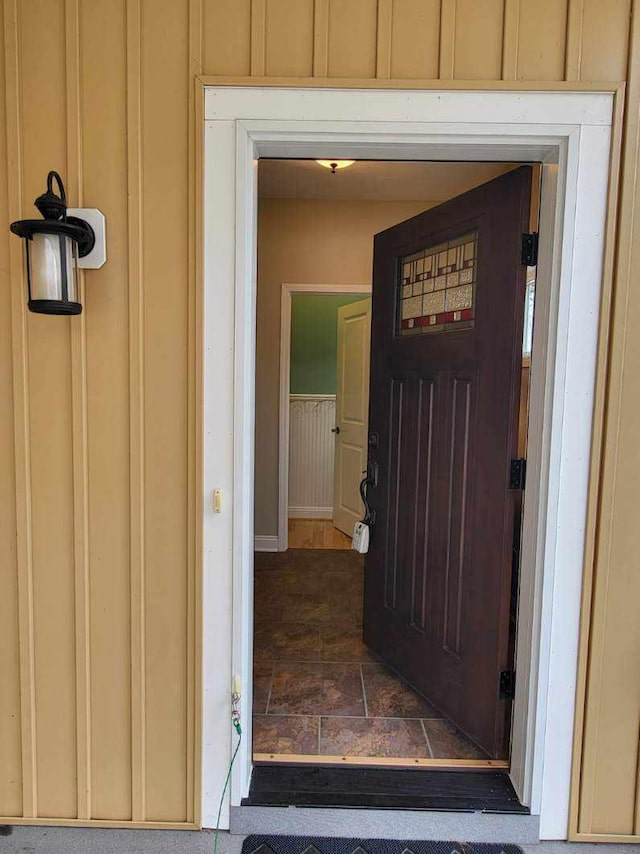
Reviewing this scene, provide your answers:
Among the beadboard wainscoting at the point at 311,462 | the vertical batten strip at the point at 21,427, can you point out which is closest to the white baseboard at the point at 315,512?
the beadboard wainscoting at the point at 311,462

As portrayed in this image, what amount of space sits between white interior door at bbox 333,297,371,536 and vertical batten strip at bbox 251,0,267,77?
2.69 meters

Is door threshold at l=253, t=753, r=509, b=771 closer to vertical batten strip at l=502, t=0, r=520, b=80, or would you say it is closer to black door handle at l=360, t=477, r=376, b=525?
black door handle at l=360, t=477, r=376, b=525

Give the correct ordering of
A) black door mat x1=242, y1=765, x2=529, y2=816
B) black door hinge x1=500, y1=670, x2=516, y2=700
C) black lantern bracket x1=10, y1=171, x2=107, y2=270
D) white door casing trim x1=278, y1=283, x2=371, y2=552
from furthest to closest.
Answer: white door casing trim x1=278, y1=283, x2=371, y2=552 → black door hinge x1=500, y1=670, x2=516, y2=700 → black door mat x1=242, y1=765, x2=529, y2=816 → black lantern bracket x1=10, y1=171, x2=107, y2=270

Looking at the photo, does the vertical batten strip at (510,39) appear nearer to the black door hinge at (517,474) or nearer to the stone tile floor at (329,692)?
→ the black door hinge at (517,474)

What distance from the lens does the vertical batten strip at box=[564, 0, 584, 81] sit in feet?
4.69

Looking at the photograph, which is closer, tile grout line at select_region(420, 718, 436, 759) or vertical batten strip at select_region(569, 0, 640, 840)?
vertical batten strip at select_region(569, 0, 640, 840)

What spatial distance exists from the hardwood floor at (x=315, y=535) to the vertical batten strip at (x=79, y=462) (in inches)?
108

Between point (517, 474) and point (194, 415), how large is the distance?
1.16 metres

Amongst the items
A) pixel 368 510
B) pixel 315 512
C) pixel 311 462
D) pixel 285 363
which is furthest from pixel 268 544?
pixel 368 510

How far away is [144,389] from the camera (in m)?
1.54

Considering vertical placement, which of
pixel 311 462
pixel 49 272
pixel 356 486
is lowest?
pixel 356 486

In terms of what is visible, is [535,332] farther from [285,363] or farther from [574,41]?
[285,363]

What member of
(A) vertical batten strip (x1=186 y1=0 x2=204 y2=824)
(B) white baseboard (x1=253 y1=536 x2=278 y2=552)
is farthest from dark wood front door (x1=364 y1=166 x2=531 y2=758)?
→ (B) white baseboard (x1=253 y1=536 x2=278 y2=552)

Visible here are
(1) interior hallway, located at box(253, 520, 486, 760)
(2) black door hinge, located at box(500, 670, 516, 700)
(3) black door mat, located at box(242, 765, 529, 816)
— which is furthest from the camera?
(1) interior hallway, located at box(253, 520, 486, 760)
